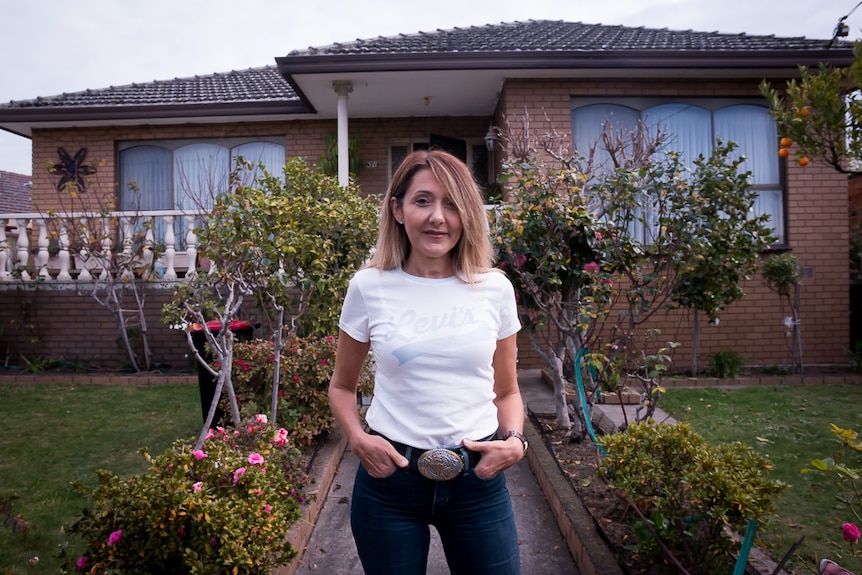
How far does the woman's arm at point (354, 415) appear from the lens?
163 cm

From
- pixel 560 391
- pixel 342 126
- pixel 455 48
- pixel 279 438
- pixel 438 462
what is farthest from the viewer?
pixel 342 126

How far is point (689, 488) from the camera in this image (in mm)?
2600

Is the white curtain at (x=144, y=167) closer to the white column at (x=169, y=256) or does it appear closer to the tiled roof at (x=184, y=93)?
the tiled roof at (x=184, y=93)

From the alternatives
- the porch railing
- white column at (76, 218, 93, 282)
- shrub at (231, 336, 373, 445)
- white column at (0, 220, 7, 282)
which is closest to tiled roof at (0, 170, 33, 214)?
white column at (0, 220, 7, 282)

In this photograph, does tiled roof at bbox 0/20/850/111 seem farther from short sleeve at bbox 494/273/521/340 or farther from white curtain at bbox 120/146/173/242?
short sleeve at bbox 494/273/521/340

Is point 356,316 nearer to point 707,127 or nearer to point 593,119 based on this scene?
point 593,119

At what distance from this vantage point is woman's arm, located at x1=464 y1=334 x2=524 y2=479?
1654 mm

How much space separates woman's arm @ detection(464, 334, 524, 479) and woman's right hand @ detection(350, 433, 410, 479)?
19 cm

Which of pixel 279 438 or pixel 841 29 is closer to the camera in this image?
pixel 279 438

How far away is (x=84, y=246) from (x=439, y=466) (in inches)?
311

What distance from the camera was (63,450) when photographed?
4965 mm

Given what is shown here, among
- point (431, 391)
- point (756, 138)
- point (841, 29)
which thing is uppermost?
point (756, 138)

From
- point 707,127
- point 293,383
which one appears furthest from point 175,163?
point 707,127

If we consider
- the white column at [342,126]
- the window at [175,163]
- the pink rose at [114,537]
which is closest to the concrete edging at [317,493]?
the pink rose at [114,537]
